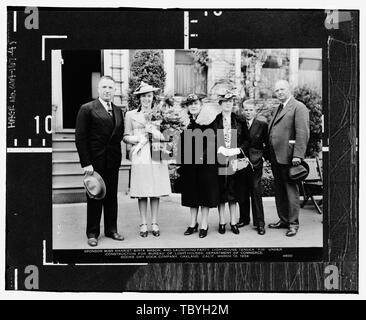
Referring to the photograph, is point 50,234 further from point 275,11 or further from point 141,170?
point 275,11

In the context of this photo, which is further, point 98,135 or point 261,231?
point 261,231

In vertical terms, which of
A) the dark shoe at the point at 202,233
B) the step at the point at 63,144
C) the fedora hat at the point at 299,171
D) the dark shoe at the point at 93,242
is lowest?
the dark shoe at the point at 93,242

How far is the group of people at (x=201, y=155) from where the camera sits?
18.1 feet

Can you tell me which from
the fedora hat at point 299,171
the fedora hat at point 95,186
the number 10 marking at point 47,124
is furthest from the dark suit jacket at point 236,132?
the number 10 marking at point 47,124

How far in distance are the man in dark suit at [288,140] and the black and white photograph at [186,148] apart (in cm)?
1

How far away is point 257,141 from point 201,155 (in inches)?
25.0

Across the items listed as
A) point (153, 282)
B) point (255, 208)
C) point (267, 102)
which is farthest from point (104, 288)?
point (267, 102)

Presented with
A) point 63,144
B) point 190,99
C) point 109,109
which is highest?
point 190,99

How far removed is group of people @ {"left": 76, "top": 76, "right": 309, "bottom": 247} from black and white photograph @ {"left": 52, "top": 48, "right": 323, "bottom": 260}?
0.01 metres

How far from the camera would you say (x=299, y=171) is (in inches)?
221

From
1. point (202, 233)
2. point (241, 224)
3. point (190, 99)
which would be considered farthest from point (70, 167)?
point (241, 224)

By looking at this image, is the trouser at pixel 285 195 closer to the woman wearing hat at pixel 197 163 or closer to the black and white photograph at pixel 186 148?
the black and white photograph at pixel 186 148

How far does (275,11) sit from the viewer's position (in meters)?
5.54

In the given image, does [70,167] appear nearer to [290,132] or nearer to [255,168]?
[255,168]
